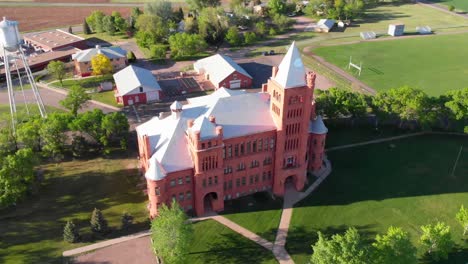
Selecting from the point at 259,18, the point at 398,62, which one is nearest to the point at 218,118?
the point at 398,62

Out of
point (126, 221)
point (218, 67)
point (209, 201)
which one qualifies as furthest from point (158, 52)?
point (126, 221)

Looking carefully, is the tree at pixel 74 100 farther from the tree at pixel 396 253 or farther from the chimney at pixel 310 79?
the tree at pixel 396 253

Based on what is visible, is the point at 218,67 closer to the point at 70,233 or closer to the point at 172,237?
the point at 70,233

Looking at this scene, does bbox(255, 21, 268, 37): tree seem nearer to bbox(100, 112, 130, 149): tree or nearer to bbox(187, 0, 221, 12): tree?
bbox(187, 0, 221, 12): tree

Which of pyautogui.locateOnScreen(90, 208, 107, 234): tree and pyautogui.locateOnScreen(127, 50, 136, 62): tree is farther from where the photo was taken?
pyautogui.locateOnScreen(127, 50, 136, 62): tree

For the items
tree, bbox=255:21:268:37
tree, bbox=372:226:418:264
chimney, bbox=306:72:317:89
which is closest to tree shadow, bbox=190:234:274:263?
tree, bbox=372:226:418:264

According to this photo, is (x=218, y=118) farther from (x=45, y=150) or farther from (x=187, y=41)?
(x=187, y=41)
